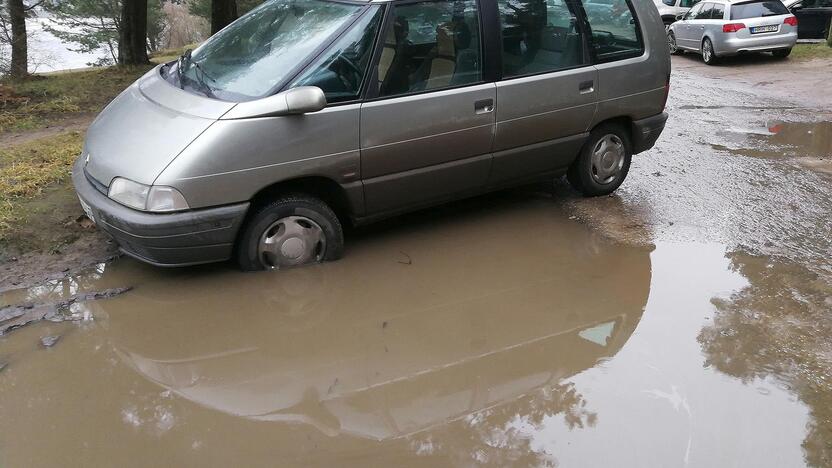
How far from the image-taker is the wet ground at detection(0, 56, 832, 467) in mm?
3404

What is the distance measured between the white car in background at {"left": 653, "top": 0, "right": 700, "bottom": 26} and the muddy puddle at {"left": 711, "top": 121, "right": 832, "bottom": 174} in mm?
13134

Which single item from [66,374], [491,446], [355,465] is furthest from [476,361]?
[66,374]

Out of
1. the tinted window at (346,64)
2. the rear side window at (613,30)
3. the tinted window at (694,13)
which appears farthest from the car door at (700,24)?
the tinted window at (346,64)

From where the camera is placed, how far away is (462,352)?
416 cm

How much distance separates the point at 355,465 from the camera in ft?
10.6

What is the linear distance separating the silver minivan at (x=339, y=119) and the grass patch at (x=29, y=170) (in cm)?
76

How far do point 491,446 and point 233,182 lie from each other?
228cm

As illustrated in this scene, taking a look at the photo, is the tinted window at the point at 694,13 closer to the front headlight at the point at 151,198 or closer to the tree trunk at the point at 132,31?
the tree trunk at the point at 132,31

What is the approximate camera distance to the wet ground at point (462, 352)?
3.40 m

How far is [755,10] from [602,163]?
37.4 feet

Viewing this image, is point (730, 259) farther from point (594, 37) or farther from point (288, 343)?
point (288, 343)

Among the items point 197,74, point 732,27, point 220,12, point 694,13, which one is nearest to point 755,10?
point 732,27

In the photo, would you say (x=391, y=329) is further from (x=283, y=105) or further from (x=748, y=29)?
(x=748, y=29)

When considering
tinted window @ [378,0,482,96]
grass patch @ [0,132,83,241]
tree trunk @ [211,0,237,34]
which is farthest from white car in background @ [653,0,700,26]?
grass patch @ [0,132,83,241]
